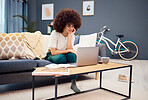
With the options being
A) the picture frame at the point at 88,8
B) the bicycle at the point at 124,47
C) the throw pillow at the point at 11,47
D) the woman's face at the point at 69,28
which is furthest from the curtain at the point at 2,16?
the woman's face at the point at 69,28

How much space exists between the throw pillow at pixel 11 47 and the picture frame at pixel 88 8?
3.39m

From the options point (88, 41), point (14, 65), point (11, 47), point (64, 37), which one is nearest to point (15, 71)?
point (14, 65)

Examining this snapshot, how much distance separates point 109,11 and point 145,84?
11.1ft

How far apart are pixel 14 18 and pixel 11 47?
3352 mm

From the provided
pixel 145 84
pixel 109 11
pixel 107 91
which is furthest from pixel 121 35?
pixel 107 91

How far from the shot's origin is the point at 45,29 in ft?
18.6

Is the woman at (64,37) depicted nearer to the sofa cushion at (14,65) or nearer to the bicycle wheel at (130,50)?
the sofa cushion at (14,65)

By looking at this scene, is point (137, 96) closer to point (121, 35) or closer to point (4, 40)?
point (4, 40)

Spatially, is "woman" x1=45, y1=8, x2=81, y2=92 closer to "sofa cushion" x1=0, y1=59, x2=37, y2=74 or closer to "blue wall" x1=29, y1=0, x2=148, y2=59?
"sofa cushion" x1=0, y1=59, x2=37, y2=74

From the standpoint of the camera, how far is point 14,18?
512 cm

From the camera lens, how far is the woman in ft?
6.33

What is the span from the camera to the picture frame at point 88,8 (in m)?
5.16

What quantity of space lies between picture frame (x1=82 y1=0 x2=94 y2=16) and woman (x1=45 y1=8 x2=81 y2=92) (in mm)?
3289

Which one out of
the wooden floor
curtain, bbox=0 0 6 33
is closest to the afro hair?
the wooden floor
